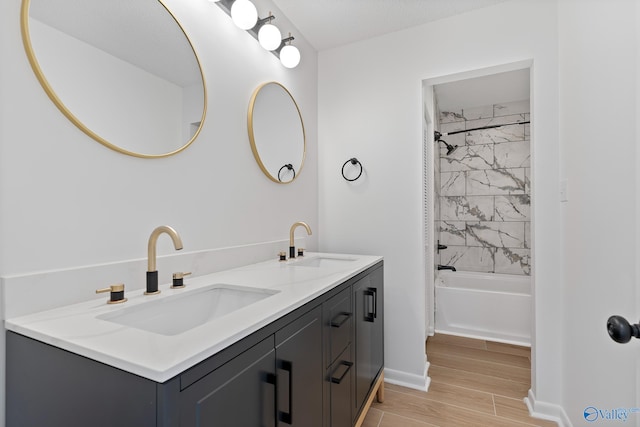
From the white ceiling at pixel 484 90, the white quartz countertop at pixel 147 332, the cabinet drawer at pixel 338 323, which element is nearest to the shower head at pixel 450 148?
the white ceiling at pixel 484 90

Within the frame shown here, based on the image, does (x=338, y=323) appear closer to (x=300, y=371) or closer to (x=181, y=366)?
(x=300, y=371)

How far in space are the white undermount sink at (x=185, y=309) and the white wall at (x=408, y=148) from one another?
48.6 inches

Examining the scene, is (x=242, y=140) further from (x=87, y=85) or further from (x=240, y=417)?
(x=240, y=417)

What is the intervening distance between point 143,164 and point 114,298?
479 millimetres

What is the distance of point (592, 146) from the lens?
50.1 inches

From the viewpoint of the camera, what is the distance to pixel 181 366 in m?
0.55

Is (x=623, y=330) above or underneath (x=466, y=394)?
above

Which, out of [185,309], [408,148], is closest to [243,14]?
[408,148]

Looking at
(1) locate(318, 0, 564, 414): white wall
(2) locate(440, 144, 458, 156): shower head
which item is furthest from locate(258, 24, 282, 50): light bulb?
(2) locate(440, 144, 458, 156): shower head

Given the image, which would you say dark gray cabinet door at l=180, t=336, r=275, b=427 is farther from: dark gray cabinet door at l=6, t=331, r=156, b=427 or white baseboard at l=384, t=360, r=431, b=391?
white baseboard at l=384, t=360, r=431, b=391

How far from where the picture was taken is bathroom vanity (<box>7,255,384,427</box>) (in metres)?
0.56

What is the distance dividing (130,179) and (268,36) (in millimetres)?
1135

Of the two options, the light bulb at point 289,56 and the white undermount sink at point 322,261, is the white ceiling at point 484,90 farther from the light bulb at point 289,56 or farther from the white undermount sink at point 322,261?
the white undermount sink at point 322,261

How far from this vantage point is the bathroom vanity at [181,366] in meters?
0.56
